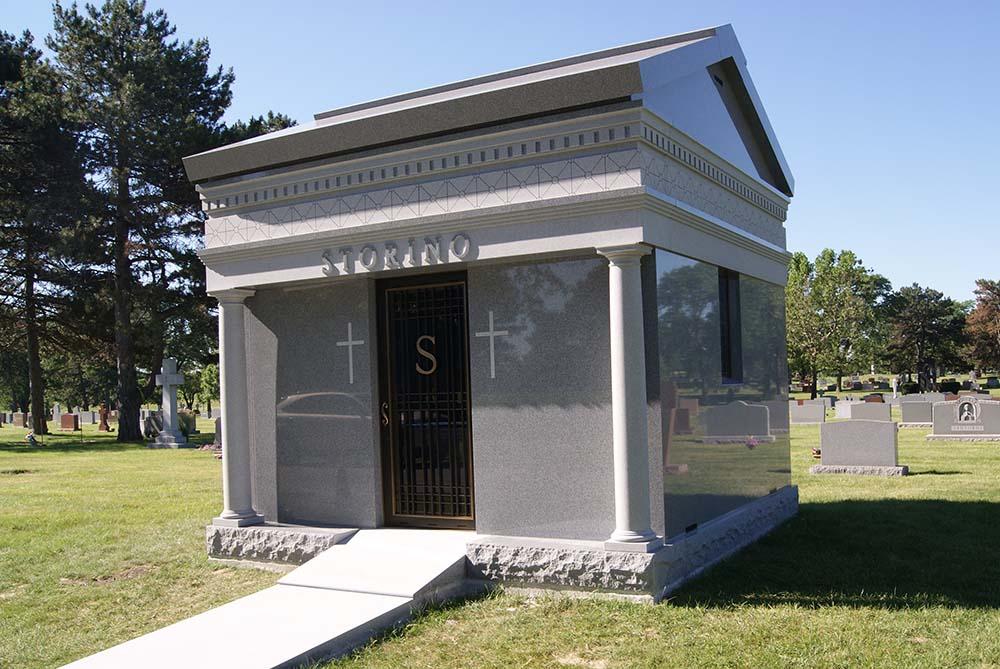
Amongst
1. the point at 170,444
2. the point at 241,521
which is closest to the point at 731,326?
the point at 241,521

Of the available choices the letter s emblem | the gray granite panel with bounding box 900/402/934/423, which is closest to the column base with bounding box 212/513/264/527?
the letter s emblem

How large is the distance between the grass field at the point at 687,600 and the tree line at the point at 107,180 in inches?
713

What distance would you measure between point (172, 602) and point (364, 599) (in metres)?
1.86

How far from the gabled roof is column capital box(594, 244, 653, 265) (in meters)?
1.09

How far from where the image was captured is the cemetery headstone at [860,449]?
45.4 feet

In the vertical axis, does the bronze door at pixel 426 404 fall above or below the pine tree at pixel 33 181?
below

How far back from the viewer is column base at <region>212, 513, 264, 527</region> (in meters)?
8.31

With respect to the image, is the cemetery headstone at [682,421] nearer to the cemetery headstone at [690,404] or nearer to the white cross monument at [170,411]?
the cemetery headstone at [690,404]

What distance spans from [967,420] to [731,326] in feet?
45.3

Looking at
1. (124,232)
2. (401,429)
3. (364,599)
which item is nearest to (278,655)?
(364,599)

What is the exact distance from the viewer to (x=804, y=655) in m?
5.23

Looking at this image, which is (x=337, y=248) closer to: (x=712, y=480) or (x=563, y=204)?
(x=563, y=204)

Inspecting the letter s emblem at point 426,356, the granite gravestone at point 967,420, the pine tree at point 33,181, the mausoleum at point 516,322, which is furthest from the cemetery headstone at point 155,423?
the letter s emblem at point 426,356

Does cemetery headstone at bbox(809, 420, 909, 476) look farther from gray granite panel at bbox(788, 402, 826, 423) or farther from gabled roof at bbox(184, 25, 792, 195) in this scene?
gray granite panel at bbox(788, 402, 826, 423)
